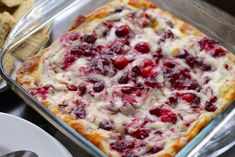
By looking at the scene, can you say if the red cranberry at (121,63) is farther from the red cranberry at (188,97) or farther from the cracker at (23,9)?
the cracker at (23,9)

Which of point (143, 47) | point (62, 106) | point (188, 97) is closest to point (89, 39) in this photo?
point (143, 47)

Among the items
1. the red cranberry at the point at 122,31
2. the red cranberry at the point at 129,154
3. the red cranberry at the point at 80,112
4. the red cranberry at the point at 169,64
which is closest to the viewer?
the red cranberry at the point at 129,154

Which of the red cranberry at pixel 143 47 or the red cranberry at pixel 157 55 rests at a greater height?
the red cranberry at pixel 143 47

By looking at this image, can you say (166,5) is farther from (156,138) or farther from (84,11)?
(156,138)

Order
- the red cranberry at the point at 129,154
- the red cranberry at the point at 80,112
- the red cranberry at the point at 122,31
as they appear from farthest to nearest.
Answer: the red cranberry at the point at 122,31 < the red cranberry at the point at 80,112 < the red cranberry at the point at 129,154

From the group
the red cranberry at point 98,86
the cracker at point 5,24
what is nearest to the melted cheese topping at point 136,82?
the red cranberry at point 98,86

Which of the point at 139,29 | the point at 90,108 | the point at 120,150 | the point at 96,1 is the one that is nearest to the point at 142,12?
the point at 139,29

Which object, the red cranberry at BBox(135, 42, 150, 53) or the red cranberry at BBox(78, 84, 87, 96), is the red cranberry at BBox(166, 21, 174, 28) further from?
the red cranberry at BBox(78, 84, 87, 96)
